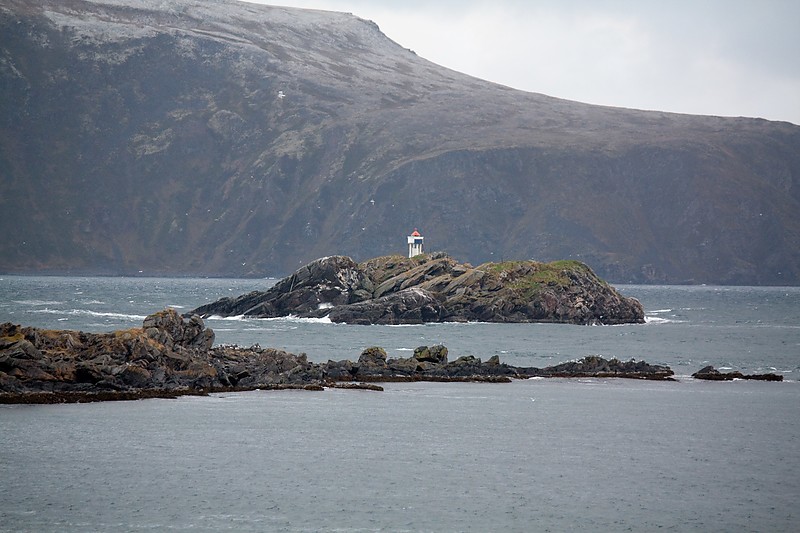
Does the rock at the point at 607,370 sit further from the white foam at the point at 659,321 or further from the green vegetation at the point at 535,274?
the white foam at the point at 659,321

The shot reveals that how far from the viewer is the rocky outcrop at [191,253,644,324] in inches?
4788

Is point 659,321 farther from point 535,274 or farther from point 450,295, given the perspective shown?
point 450,295

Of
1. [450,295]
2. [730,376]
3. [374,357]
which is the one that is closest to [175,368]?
[374,357]

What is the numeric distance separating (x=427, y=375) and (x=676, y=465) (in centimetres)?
2796

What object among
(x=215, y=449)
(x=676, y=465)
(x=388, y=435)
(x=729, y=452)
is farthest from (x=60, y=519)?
(x=729, y=452)

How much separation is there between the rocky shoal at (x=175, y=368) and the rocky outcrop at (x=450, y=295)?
52753 millimetres

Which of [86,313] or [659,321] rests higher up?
[659,321]

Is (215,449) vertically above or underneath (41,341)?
underneath

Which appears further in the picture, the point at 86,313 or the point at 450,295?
the point at 450,295

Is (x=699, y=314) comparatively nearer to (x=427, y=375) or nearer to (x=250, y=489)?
(x=427, y=375)

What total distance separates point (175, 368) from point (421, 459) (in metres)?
20.6

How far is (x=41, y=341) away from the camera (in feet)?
174

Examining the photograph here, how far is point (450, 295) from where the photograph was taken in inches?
4924

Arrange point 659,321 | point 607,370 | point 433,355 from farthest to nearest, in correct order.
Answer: point 659,321 < point 607,370 < point 433,355
